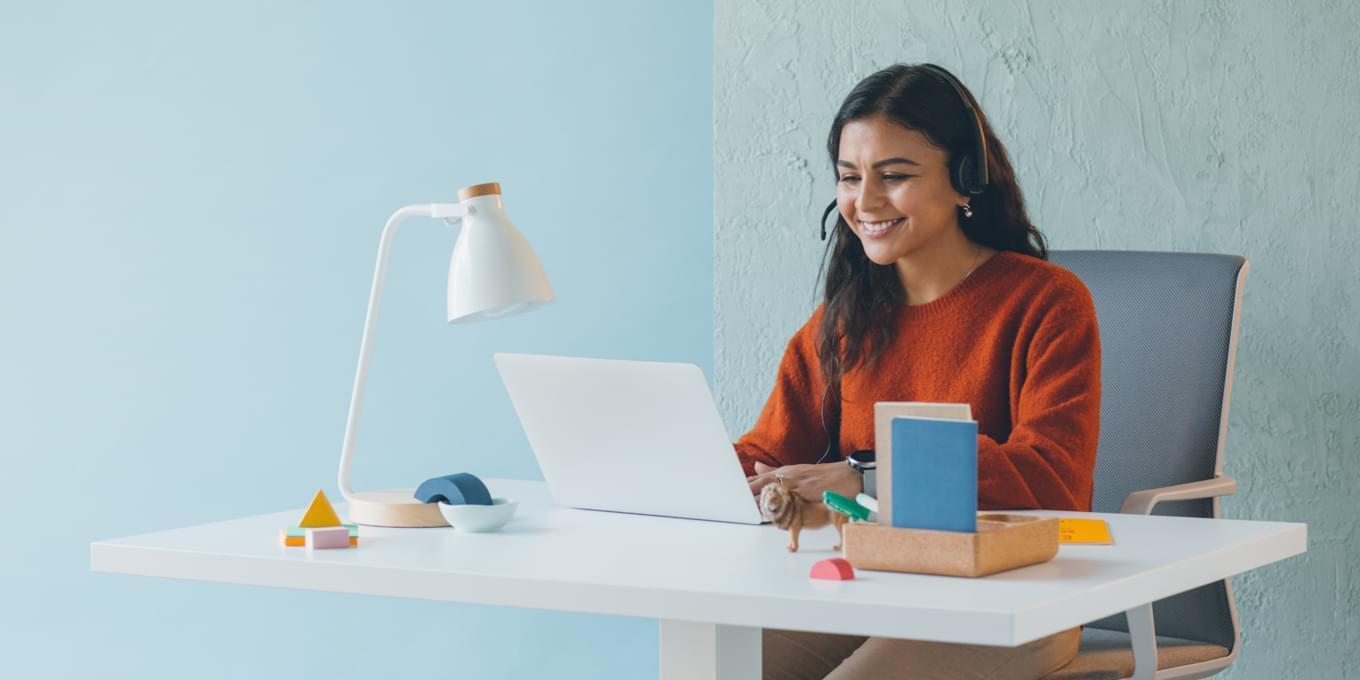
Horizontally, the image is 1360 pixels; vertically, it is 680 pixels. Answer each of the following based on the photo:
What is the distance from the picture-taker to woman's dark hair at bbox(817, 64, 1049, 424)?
2104 mm

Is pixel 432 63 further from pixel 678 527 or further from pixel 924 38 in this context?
pixel 678 527

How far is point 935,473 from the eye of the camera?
4.44ft

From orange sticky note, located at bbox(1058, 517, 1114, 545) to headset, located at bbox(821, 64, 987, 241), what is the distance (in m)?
0.59

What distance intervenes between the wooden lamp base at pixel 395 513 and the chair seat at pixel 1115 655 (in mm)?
Result: 695

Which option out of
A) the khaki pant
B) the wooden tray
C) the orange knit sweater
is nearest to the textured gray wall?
the orange knit sweater

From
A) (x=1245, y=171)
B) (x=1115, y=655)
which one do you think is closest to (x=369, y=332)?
(x=1115, y=655)

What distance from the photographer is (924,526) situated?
1.36 meters

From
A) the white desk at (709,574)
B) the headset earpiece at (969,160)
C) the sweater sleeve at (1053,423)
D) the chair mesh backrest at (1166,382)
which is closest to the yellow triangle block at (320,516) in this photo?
the white desk at (709,574)

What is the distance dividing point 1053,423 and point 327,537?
0.86m

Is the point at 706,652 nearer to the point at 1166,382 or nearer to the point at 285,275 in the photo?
the point at 1166,382

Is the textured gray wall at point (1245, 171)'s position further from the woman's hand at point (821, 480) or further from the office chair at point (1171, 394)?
the woman's hand at point (821, 480)

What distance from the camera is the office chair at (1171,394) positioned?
2184 mm

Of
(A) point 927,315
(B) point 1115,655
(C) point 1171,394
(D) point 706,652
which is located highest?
(A) point 927,315

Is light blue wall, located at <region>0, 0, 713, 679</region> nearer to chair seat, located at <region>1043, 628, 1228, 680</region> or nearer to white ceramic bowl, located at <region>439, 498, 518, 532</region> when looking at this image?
chair seat, located at <region>1043, 628, 1228, 680</region>
